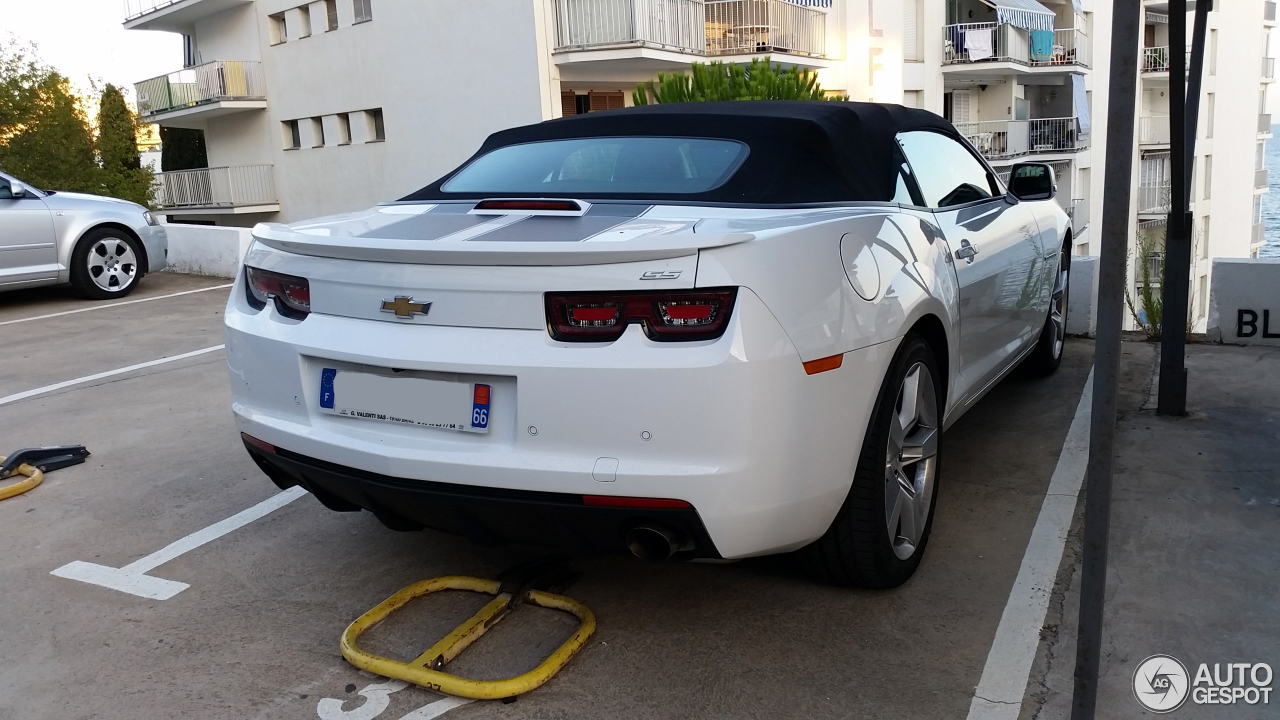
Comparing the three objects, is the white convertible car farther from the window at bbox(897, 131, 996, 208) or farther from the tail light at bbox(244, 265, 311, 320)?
the window at bbox(897, 131, 996, 208)

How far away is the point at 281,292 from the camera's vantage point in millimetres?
3037

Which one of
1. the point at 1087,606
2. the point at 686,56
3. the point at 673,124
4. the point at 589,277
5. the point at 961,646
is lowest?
the point at 961,646

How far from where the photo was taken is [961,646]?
2.84 m

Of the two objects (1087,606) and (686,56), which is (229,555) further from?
(686,56)

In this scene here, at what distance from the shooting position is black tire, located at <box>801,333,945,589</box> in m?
2.89

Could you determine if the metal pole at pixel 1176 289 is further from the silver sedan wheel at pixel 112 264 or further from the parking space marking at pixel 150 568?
the silver sedan wheel at pixel 112 264

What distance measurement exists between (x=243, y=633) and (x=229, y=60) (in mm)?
34079

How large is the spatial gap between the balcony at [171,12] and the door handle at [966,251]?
32.9 m

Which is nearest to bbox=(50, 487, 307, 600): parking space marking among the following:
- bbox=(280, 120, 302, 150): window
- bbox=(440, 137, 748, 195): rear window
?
bbox=(440, 137, 748, 195): rear window

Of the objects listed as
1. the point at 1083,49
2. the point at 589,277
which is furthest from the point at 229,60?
the point at 589,277

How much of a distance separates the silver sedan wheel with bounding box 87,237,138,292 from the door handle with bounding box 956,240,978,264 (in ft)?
30.1

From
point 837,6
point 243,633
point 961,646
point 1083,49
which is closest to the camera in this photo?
point 961,646

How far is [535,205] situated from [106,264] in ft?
29.2

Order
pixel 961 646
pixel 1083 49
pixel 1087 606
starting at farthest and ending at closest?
pixel 1083 49, pixel 961 646, pixel 1087 606
